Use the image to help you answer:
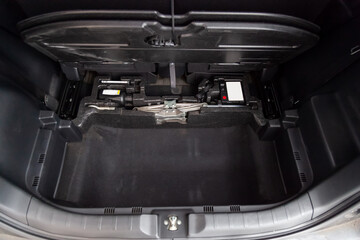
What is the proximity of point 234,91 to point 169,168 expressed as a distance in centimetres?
63

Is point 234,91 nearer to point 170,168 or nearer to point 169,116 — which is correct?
point 169,116

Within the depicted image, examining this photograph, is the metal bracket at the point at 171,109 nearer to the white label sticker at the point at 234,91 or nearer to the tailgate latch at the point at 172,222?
the white label sticker at the point at 234,91

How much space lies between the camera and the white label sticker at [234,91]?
1.62m

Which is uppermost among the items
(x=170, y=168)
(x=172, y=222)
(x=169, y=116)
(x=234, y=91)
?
(x=234, y=91)

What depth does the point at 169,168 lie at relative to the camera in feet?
5.08

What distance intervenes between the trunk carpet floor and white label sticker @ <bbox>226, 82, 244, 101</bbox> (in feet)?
0.63

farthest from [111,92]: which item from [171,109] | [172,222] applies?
[172,222]

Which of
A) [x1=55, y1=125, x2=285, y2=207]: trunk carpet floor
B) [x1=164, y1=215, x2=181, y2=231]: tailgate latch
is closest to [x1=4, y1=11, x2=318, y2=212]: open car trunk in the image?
[x1=55, y1=125, x2=285, y2=207]: trunk carpet floor

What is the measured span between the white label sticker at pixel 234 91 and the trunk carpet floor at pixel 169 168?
192mm

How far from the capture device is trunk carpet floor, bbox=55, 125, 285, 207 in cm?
143

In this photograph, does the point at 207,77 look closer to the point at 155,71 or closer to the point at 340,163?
the point at 155,71

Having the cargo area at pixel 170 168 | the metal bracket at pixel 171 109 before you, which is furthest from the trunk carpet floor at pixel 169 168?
the metal bracket at pixel 171 109

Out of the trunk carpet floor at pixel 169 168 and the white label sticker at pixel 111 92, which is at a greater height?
the white label sticker at pixel 111 92

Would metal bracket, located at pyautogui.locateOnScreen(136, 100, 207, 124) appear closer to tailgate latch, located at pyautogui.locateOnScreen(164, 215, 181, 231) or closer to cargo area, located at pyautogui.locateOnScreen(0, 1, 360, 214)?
cargo area, located at pyautogui.locateOnScreen(0, 1, 360, 214)
